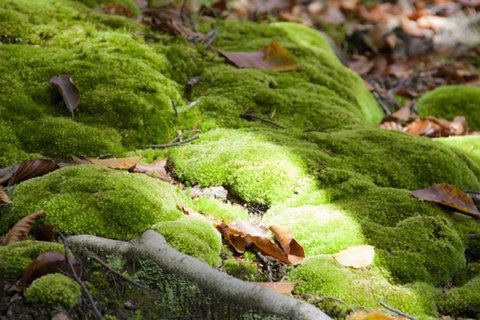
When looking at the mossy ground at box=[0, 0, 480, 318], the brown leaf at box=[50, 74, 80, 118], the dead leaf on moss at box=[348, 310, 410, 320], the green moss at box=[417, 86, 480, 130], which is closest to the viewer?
the dead leaf on moss at box=[348, 310, 410, 320]

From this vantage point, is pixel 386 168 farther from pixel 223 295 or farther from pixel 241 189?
pixel 223 295

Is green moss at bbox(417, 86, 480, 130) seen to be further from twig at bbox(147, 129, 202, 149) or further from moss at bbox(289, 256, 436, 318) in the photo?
moss at bbox(289, 256, 436, 318)

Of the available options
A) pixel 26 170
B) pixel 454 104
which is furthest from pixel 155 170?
pixel 454 104

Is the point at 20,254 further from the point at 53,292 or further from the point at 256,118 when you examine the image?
the point at 256,118

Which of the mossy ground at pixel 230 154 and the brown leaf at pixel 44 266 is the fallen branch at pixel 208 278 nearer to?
the mossy ground at pixel 230 154

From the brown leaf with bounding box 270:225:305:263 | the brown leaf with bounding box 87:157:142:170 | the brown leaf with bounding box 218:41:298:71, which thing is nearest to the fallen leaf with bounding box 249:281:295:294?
the brown leaf with bounding box 270:225:305:263
